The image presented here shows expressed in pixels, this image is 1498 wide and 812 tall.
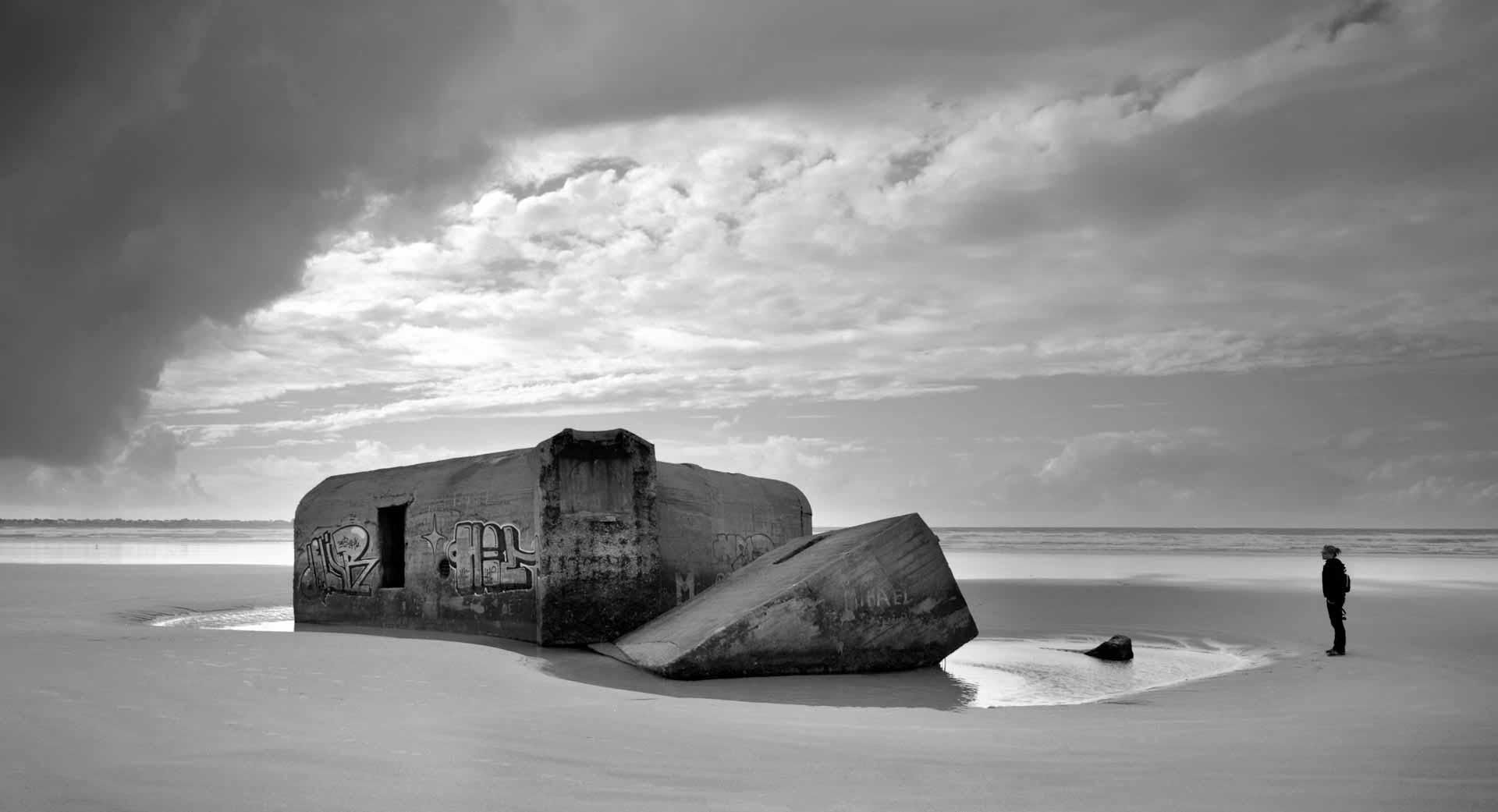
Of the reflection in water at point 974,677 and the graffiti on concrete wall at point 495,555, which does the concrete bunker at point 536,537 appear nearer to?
the graffiti on concrete wall at point 495,555

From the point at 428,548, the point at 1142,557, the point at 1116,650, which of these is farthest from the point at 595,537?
the point at 1142,557

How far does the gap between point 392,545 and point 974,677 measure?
24.3ft

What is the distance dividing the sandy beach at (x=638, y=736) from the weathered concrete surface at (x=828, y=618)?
37cm

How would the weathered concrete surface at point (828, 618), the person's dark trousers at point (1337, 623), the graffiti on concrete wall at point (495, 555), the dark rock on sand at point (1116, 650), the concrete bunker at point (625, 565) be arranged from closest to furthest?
the weathered concrete surface at point (828, 618)
the concrete bunker at point (625, 565)
the person's dark trousers at point (1337, 623)
the dark rock on sand at point (1116, 650)
the graffiti on concrete wall at point (495, 555)

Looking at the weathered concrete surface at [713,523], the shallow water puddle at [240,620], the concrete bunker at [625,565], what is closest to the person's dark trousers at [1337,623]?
the concrete bunker at [625,565]

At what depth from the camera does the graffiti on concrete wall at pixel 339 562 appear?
1220 cm

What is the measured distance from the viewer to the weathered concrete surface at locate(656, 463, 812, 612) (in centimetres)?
1063

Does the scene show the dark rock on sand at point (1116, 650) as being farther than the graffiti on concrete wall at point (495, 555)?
No

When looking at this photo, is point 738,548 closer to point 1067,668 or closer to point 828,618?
point 828,618

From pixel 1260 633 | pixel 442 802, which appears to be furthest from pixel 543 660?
pixel 1260 633

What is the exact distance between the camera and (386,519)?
1237 cm

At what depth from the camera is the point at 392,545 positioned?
12.4 metres

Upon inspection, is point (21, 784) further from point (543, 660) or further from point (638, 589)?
point (638, 589)

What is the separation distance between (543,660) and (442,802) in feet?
17.6
